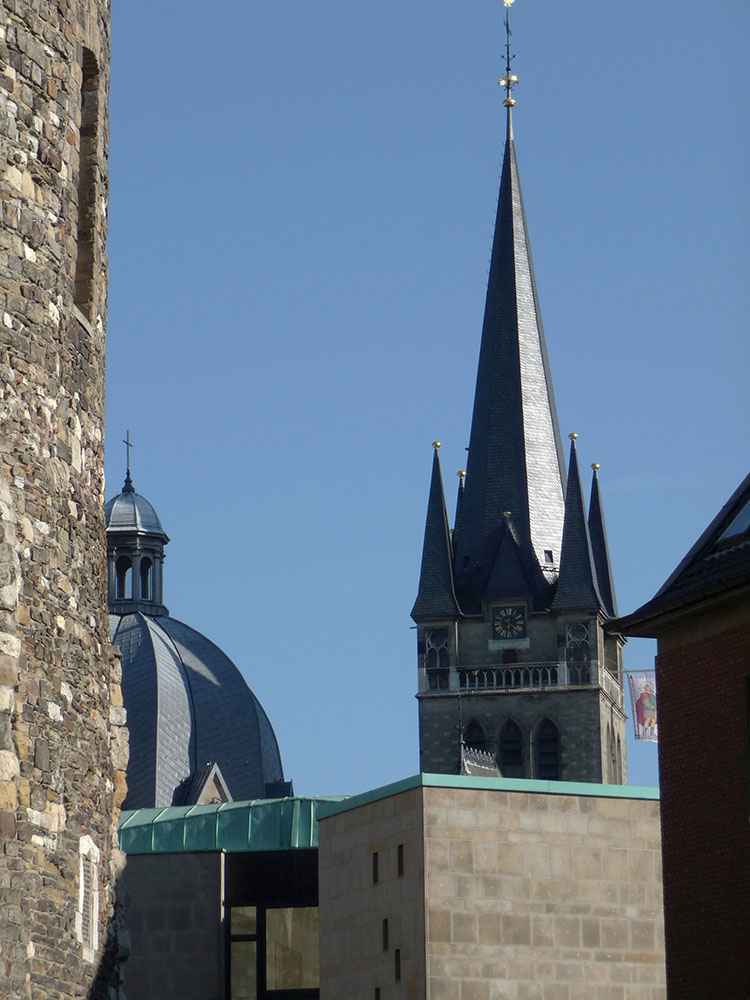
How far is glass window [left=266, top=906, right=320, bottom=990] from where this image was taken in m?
40.9

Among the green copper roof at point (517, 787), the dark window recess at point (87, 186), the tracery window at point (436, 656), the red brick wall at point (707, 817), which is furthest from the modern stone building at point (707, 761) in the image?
the tracery window at point (436, 656)

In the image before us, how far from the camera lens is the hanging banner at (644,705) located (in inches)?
4227

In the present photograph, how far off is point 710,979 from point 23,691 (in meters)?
11.4

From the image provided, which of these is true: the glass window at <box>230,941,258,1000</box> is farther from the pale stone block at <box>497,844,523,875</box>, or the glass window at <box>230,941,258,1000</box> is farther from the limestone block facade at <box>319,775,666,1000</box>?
the pale stone block at <box>497,844,523,875</box>

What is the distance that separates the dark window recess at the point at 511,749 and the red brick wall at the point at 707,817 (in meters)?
82.8

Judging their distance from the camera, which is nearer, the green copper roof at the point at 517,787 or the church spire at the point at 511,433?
the green copper roof at the point at 517,787

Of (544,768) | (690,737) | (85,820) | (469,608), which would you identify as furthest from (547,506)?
(85,820)

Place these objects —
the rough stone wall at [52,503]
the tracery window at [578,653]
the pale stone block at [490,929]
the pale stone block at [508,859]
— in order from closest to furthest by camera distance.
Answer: the rough stone wall at [52,503] → the pale stone block at [490,929] → the pale stone block at [508,859] → the tracery window at [578,653]

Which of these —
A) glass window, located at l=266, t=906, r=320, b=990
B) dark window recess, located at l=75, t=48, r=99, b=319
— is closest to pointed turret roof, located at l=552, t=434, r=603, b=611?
glass window, located at l=266, t=906, r=320, b=990

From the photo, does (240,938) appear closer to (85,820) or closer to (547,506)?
(85,820)

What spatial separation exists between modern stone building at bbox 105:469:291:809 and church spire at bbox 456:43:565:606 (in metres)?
16.8

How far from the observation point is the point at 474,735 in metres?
107

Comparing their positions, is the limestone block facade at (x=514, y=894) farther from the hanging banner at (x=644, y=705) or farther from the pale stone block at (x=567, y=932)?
the hanging banner at (x=644, y=705)

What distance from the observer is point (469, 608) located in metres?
111
